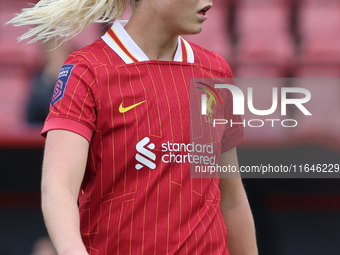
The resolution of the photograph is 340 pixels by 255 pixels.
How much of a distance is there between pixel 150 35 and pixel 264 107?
4.31 ft

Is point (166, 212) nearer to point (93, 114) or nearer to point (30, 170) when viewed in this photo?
point (93, 114)

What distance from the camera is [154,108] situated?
0.86 metres

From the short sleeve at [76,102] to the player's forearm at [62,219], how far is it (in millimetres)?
108

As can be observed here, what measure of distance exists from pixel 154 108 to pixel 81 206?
24 cm

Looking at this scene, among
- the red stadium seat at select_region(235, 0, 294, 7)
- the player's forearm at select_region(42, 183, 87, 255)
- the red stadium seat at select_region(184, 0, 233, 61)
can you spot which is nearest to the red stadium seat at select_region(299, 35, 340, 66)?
the red stadium seat at select_region(235, 0, 294, 7)

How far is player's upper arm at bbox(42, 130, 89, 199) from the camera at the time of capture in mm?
752

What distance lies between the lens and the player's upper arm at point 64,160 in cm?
75

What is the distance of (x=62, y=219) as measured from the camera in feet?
2.39

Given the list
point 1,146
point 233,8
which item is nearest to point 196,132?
point 1,146

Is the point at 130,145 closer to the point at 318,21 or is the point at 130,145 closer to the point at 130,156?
the point at 130,156

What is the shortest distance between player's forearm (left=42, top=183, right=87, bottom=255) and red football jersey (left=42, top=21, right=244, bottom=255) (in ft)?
0.34

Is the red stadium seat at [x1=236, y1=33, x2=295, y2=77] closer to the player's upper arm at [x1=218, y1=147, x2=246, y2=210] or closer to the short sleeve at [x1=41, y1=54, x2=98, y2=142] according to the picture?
the player's upper arm at [x1=218, y1=147, x2=246, y2=210]

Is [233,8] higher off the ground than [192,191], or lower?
higher

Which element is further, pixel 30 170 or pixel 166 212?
pixel 30 170
